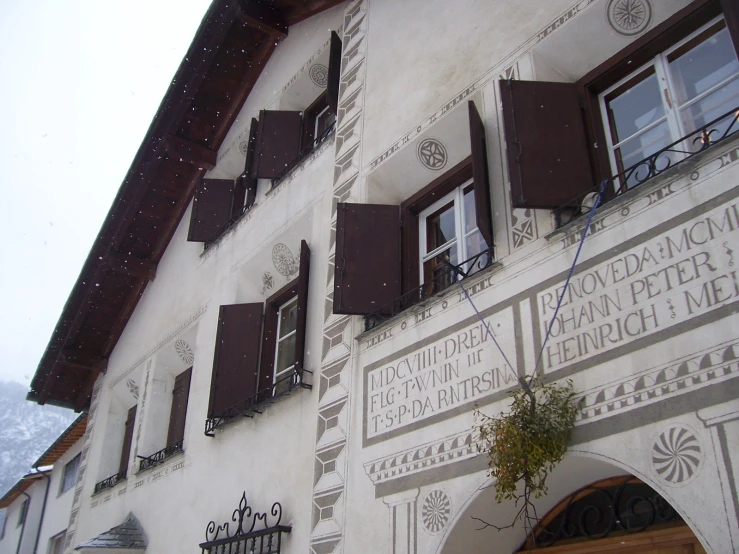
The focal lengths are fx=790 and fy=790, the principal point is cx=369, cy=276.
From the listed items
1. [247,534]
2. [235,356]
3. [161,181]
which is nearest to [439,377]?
[247,534]

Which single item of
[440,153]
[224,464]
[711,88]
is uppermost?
[440,153]

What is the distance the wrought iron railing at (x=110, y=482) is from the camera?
34.9 feet

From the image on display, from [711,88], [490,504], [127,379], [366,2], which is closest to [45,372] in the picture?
[127,379]

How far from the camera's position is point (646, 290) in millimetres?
4133

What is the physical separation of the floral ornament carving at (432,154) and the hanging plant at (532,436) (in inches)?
102

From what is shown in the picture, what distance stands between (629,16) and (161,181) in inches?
327

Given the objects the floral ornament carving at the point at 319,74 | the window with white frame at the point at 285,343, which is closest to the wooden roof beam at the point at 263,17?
the floral ornament carving at the point at 319,74

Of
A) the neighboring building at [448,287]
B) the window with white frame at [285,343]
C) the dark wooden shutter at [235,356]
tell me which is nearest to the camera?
the neighboring building at [448,287]

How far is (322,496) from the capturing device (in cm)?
603

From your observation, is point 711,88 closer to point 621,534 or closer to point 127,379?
point 621,534

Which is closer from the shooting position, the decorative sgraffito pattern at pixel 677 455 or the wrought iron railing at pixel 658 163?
the decorative sgraffito pattern at pixel 677 455

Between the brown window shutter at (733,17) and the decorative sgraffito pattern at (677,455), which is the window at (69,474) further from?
the brown window shutter at (733,17)

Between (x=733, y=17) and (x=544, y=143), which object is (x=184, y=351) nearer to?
(x=544, y=143)

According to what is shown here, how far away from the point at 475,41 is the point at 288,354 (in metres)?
3.62
